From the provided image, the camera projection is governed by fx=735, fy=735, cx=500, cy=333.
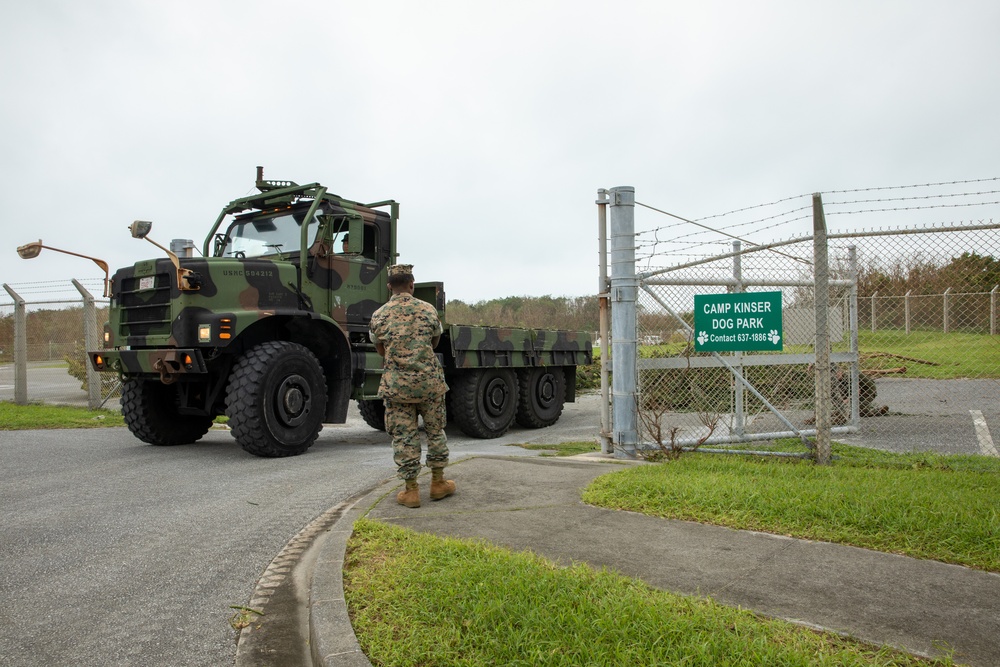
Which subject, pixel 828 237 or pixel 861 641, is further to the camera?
pixel 828 237

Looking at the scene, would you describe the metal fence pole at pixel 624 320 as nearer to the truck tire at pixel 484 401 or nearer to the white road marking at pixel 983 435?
the white road marking at pixel 983 435

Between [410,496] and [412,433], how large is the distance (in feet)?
1.41

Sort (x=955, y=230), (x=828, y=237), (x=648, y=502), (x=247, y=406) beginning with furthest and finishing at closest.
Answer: (x=247, y=406), (x=828, y=237), (x=955, y=230), (x=648, y=502)

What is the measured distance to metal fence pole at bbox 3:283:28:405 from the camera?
1323 cm

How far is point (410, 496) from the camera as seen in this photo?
505 centimetres

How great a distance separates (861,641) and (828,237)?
3818mm

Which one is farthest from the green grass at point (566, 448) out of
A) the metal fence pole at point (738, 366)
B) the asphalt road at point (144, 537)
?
the metal fence pole at point (738, 366)

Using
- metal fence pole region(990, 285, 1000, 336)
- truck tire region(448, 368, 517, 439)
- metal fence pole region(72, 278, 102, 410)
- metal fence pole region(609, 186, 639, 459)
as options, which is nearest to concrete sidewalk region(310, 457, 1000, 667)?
metal fence pole region(609, 186, 639, 459)

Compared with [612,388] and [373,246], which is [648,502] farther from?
[373,246]

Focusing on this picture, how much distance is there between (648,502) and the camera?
188 inches

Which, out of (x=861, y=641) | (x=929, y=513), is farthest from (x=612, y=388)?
(x=861, y=641)

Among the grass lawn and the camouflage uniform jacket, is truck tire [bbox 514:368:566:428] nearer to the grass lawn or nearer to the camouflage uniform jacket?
the grass lawn

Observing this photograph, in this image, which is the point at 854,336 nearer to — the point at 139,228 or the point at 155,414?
the point at 139,228

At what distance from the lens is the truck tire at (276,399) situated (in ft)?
24.1
